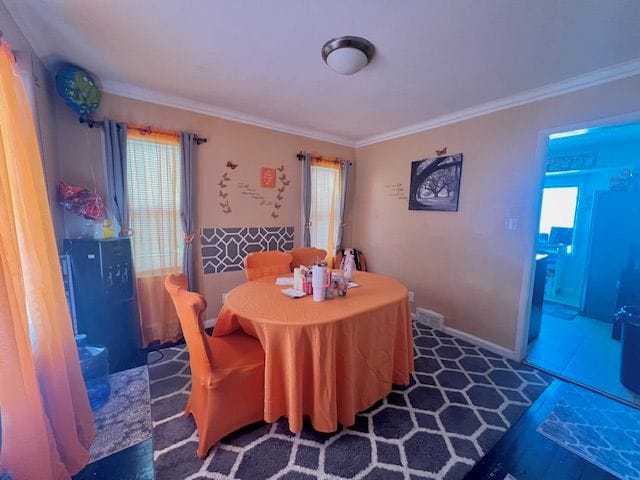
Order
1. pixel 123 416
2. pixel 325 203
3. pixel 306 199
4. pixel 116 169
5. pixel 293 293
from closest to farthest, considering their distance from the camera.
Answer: pixel 123 416
pixel 293 293
pixel 116 169
pixel 306 199
pixel 325 203

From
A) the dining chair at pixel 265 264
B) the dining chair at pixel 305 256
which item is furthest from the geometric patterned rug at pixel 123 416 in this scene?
the dining chair at pixel 305 256

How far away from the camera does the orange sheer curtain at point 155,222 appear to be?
237cm

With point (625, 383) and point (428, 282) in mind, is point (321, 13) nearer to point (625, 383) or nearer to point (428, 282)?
point (428, 282)

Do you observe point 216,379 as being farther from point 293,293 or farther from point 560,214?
point 560,214

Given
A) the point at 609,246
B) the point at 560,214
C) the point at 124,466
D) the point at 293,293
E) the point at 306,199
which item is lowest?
the point at 124,466

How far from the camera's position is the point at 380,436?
156 cm

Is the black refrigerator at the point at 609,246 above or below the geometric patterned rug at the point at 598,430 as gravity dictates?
above

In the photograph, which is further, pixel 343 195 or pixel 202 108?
pixel 343 195

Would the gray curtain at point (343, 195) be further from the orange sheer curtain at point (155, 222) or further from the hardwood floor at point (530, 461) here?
the hardwood floor at point (530, 461)

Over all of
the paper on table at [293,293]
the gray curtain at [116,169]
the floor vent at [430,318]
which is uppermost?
the gray curtain at [116,169]

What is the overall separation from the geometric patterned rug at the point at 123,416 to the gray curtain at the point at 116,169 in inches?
47.4

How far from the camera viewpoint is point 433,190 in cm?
296

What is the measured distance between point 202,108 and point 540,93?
3.03 m

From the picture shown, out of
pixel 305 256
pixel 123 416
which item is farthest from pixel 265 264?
pixel 123 416
